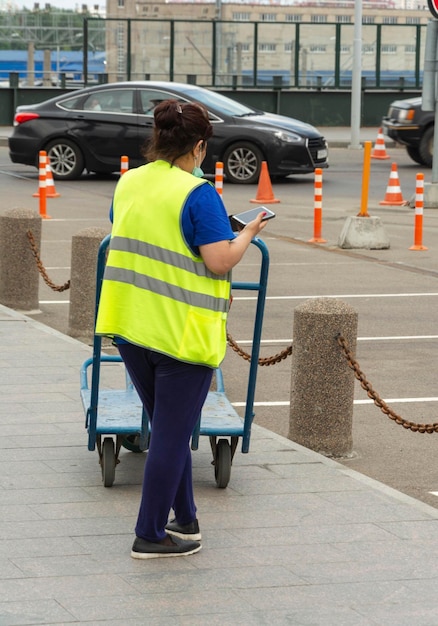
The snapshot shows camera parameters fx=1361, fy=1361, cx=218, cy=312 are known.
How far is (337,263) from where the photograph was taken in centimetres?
1470

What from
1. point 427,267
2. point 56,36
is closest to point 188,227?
point 427,267

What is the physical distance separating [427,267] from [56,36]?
39142 mm

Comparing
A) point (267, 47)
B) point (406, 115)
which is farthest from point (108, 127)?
point (267, 47)

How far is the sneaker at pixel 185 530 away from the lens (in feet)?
17.0

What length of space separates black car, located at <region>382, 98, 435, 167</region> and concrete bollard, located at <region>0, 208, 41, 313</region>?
48.4 feet

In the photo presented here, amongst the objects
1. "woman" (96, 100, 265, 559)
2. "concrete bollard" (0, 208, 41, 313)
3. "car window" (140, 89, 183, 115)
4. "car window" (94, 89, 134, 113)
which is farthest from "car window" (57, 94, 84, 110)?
"woman" (96, 100, 265, 559)

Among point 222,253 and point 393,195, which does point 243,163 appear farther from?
point 222,253

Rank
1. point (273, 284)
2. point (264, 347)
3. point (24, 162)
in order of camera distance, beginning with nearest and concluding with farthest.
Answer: point (264, 347) → point (273, 284) → point (24, 162)

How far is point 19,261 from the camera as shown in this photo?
450 inches

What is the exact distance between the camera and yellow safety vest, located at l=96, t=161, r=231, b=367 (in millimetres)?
4902

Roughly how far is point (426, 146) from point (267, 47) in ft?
40.8

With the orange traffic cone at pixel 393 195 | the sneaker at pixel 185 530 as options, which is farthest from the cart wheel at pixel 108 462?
the orange traffic cone at pixel 393 195

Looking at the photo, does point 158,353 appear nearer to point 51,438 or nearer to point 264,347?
point 51,438

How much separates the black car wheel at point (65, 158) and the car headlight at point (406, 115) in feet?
20.8
